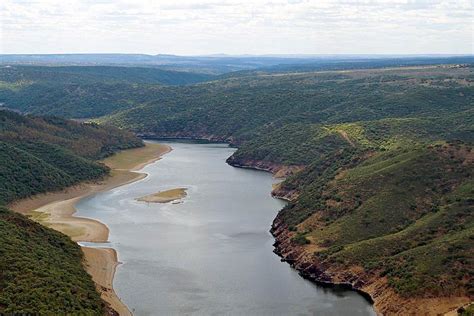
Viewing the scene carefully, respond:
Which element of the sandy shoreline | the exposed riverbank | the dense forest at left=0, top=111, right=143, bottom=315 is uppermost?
the dense forest at left=0, top=111, right=143, bottom=315

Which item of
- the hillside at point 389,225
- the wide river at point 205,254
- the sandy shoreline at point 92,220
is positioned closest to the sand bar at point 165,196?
the wide river at point 205,254

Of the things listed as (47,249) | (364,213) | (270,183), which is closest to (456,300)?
(364,213)

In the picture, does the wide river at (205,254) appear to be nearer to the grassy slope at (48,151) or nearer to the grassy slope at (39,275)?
the grassy slope at (39,275)

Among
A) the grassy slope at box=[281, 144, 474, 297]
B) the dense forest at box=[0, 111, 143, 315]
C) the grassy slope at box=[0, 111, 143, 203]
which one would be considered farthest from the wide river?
the grassy slope at box=[0, 111, 143, 203]

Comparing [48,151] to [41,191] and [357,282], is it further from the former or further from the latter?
[357,282]

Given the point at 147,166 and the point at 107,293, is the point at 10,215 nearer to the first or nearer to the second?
the point at 107,293

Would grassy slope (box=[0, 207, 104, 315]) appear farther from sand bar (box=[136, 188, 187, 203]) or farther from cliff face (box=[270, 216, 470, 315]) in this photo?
sand bar (box=[136, 188, 187, 203])
